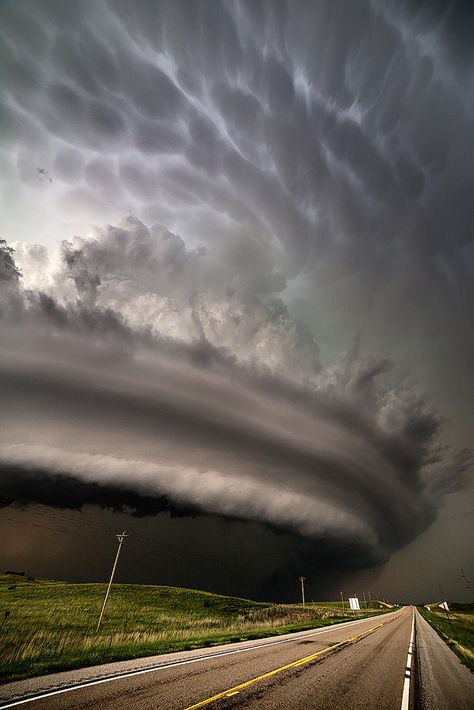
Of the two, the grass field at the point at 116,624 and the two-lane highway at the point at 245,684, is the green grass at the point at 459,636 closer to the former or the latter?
the two-lane highway at the point at 245,684

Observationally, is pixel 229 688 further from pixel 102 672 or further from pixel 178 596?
pixel 178 596

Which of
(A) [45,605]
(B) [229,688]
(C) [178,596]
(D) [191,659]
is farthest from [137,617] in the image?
(B) [229,688]

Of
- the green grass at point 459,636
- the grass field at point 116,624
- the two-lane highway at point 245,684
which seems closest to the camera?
the two-lane highway at point 245,684

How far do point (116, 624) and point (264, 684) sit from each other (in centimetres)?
3508

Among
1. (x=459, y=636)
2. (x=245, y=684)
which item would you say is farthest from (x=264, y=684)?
(x=459, y=636)

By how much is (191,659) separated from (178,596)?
69.4 meters

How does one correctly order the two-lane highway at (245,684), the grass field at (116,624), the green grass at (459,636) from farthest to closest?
the green grass at (459,636) < the grass field at (116,624) < the two-lane highway at (245,684)

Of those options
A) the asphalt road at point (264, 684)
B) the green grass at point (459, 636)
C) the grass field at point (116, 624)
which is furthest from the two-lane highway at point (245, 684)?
the green grass at point (459, 636)

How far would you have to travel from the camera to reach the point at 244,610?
58.0 metres

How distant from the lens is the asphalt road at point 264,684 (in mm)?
7809

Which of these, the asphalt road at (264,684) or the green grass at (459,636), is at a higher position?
the green grass at (459,636)

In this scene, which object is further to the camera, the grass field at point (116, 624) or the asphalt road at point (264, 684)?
the grass field at point (116, 624)

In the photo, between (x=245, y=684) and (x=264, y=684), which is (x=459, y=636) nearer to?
(x=264, y=684)

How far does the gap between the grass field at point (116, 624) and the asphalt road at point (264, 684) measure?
9.18ft
